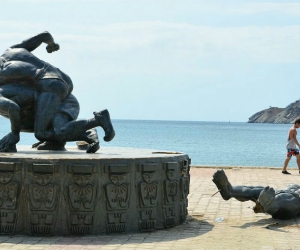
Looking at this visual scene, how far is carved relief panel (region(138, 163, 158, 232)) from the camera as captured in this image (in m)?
8.13

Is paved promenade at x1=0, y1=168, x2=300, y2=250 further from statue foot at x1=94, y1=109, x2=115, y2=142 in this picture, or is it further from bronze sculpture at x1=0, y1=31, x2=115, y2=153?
bronze sculpture at x1=0, y1=31, x2=115, y2=153

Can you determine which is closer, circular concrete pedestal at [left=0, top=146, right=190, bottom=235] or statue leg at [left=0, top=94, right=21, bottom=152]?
circular concrete pedestal at [left=0, top=146, right=190, bottom=235]

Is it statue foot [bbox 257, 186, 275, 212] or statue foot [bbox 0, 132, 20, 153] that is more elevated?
statue foot [bbox 0, 132, 20, 153]

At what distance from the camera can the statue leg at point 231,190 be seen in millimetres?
9047

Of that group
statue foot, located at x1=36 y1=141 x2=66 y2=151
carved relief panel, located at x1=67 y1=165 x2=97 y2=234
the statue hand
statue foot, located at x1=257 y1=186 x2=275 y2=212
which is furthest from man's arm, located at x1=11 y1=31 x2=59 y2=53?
statue foot, located at x1=257 y1=186 x2=275 y2=212

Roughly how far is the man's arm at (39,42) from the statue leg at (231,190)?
3.51 metres

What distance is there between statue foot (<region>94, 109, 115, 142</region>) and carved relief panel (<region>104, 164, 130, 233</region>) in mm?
1140

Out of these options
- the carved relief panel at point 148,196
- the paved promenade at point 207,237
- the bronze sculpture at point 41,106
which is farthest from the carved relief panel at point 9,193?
the carved relief panel at point 148,196

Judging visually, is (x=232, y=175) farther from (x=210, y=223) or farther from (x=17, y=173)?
(x=17, y=173)

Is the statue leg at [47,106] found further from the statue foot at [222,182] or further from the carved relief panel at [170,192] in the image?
the statue foot at [222,182]

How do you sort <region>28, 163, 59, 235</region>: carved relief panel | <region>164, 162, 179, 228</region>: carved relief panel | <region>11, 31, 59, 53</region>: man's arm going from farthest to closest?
<region>11, 31, 59, 53</region>: man's arm, <region>164, 162, 179, 228</region>: carved relief panel, <region>28, 163, 59, 235</region>: carved relief panel

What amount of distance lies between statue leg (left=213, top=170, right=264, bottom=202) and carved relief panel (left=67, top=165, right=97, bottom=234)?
6.57 ft

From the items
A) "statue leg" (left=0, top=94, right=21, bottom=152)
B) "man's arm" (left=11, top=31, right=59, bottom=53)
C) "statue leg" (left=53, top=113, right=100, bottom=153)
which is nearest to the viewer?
"statue leg" (left=0, top=94, right=21, bottom=152)

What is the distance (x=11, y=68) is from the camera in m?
9.27
